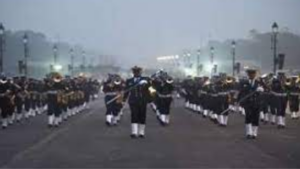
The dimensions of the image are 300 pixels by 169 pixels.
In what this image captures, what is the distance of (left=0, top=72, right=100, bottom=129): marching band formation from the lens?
2970 cm

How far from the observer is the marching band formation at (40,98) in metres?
29.7

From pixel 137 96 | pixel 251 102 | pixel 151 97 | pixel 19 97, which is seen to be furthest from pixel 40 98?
Result: pixel 251 102

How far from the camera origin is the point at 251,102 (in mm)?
24734

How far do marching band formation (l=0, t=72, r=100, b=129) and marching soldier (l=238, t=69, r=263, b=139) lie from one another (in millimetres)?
8003

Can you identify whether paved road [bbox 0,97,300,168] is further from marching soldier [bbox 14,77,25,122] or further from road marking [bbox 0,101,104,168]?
marching soldier [bbox 14,77,25,122]

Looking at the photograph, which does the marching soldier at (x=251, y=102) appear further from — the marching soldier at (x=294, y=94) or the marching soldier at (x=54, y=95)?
the marching soldier at (x=294, y=94)

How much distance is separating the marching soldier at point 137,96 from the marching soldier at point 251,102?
305cm

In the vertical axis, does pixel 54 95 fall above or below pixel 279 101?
above

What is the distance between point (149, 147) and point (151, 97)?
4.98 m

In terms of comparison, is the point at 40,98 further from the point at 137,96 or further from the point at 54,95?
the point at 137,96

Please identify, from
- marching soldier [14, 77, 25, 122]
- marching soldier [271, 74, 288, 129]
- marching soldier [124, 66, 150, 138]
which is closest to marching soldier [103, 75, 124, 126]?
marching soldier [14, 77, 25, 122]

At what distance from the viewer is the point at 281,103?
31.8 metres

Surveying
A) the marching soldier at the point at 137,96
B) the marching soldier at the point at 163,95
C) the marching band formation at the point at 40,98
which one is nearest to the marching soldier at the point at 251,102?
the marching soldier at the point at 137,96

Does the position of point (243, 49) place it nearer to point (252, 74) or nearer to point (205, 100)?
point (205, 100)
